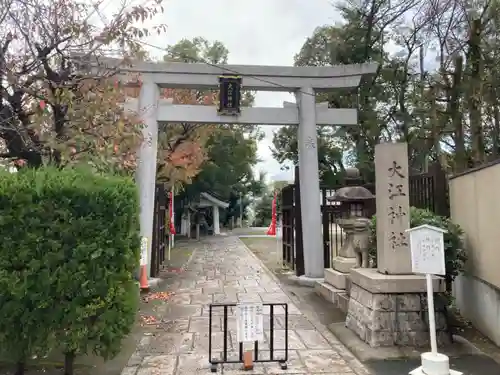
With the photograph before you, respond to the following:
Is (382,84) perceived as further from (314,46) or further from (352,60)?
(314,46)

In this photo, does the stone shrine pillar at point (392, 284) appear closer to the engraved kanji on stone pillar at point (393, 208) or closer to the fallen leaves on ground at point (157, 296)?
A: the engraved kanji on stone pillar at point (393, 208)

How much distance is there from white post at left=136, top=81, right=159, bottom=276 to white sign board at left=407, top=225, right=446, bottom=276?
6.67 meters

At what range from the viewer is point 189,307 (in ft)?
25.5

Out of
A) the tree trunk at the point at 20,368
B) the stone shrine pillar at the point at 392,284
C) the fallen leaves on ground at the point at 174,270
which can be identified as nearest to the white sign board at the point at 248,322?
the stone shrine pillar at the point at 392,284

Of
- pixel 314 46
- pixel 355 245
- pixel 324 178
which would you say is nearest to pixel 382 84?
pixel 314 46

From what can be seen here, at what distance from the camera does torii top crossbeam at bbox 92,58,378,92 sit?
9766mm

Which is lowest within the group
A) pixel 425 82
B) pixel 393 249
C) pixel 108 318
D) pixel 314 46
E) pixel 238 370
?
pixel 238 370

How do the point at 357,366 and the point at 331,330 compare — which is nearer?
the point at 357,366

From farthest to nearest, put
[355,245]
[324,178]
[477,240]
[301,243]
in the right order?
[324,178]
[301,243]
[355,245]
[477,240]

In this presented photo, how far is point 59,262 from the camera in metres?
3.89

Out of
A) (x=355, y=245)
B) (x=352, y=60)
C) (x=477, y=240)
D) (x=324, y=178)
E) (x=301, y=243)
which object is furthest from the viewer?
(x=324, y=178)

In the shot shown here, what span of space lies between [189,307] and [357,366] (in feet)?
12.7

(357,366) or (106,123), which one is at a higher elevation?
(106,123)

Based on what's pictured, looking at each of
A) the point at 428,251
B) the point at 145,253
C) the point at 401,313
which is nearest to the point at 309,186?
the point at 145,253
